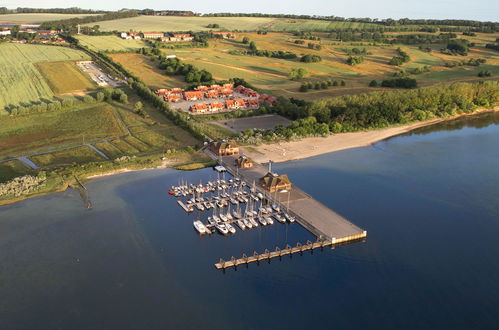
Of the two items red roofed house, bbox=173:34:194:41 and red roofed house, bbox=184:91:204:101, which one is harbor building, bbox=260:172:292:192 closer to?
red roofed house, bbox=184:91:204:101

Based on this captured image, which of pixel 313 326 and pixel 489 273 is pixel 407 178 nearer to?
pixel 489 273

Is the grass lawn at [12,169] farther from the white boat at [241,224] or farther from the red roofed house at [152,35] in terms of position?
the red roofed house at [152,35]

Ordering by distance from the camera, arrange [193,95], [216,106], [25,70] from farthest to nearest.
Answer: [25,70], [193,95], [216,106]

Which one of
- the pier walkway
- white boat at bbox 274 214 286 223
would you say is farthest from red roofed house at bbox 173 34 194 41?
white boat at bbox 274 214 286 223

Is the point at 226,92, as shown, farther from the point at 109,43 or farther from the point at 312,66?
the point at 109,43

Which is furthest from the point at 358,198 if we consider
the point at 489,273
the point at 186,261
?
the point at 186,261

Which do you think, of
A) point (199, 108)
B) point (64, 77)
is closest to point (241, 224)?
point (199, 108)
